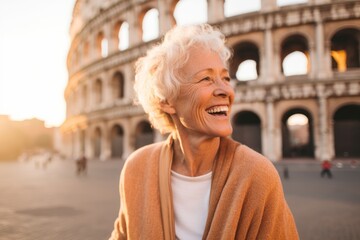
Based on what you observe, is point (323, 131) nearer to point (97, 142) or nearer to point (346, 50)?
point (346, 50)

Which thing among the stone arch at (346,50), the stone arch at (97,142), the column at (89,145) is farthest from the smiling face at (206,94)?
the column at (89,145)

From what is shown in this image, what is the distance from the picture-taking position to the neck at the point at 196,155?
60.3 inches

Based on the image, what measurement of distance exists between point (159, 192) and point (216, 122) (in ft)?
1.59

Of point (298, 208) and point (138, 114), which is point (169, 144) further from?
point (138, 114)

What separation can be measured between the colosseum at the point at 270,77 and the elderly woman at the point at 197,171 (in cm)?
1584

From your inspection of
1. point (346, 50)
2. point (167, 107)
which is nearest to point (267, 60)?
point (346, 50)

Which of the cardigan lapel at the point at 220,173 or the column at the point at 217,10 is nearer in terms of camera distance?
the cardigan lapel at the point at 220,173

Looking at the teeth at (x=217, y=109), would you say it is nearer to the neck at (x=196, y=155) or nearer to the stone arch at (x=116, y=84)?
the neck at (x=196, y=155)

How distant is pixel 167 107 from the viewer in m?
1.66

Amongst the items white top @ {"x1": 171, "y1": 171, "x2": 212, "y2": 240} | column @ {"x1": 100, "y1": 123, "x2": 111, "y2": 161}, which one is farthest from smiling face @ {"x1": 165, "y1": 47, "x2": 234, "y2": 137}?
column @ {"x1": 100, "y1": 123, "x2": 111, "y2": 161}

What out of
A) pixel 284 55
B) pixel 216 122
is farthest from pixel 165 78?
pixel 284 55

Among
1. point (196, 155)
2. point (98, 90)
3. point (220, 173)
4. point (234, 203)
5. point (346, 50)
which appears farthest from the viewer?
point (98, 90)

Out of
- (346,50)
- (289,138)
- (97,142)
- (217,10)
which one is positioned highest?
(217,10)

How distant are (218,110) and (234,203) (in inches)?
18.6
